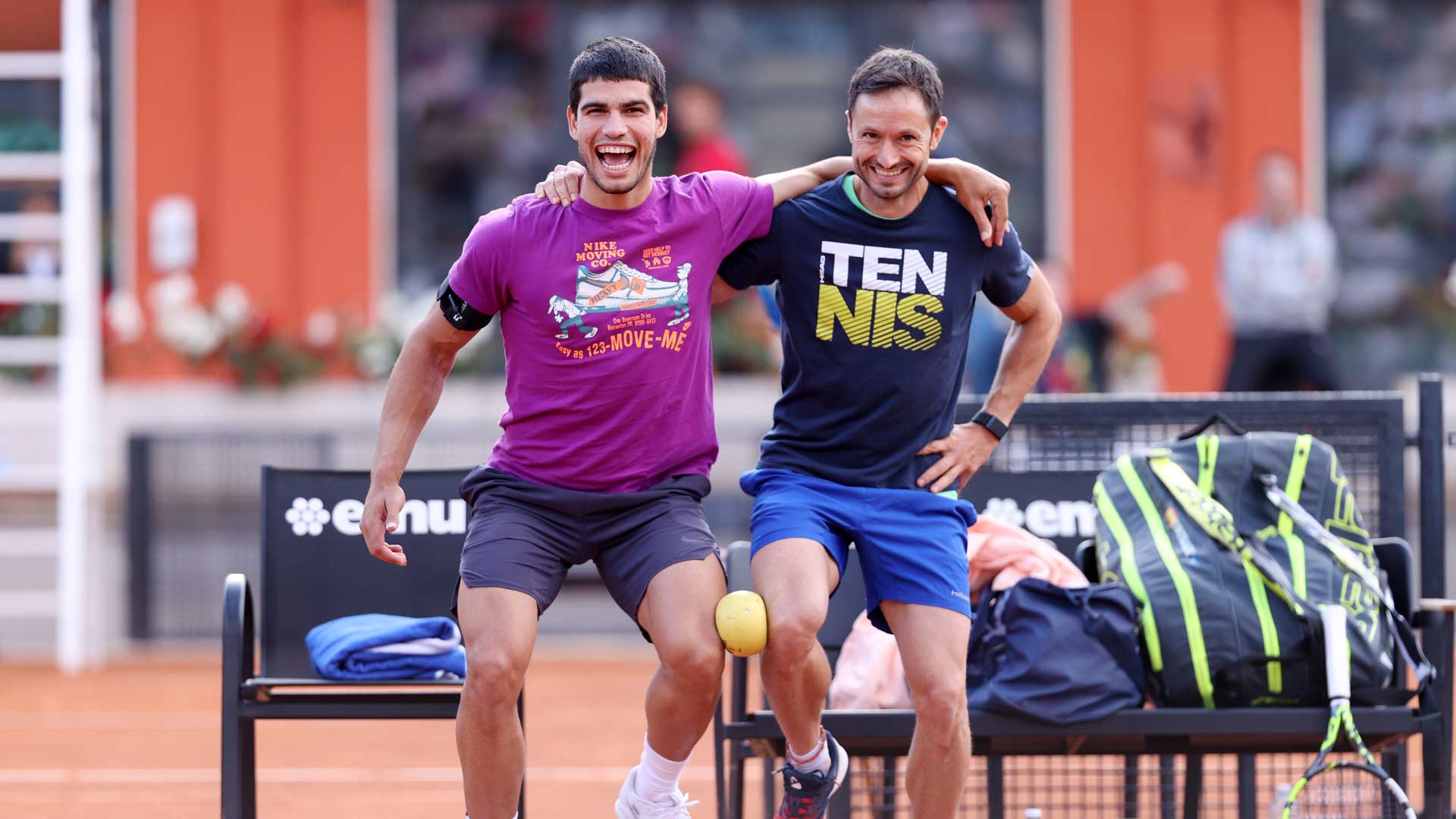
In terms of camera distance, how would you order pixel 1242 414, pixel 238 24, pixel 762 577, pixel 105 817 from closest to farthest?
pixel 762 577
pixel 1242 414
pixel 105 817
pixel 238 24

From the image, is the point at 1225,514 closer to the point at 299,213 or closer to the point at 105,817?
the point at 105,817

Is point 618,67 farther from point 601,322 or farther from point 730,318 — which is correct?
point 730,318

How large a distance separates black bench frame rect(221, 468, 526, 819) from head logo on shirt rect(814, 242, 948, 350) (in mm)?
1357

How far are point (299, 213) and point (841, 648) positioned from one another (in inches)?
384

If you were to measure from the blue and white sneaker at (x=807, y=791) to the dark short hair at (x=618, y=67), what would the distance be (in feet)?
5.61

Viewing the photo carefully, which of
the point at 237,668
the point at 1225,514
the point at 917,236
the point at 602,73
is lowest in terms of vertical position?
the point at 237,668

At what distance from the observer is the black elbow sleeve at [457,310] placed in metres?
4.60

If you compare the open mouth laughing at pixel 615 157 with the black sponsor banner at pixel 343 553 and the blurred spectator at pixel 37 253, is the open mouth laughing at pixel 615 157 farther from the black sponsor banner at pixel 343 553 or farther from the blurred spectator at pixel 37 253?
the blurred spectator at pixel 37 253

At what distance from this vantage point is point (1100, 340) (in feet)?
39.9

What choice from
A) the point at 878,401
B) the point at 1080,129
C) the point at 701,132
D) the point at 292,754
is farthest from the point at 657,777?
the point at 1080,129

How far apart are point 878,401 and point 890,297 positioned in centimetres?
27

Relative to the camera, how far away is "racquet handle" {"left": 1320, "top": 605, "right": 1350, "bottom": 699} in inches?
181

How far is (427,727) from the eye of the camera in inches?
313

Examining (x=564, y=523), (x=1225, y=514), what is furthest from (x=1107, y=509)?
(x=564, y=523)
